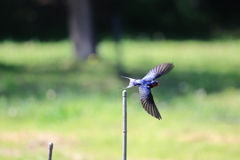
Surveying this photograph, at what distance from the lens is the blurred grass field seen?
677 centimetres

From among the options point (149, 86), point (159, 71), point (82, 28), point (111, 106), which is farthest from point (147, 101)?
point (82, 28)

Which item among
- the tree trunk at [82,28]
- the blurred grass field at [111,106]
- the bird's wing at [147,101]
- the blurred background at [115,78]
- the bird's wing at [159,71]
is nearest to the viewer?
the bird's wing at [147,101]

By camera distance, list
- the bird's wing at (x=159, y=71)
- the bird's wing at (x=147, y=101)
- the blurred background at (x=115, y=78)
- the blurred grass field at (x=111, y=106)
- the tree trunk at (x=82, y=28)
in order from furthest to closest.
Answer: the tree trunk at (x=82, y=28), the blurred background at (x=115, y=78), the blurred grass field at (x=111, y=106), the bird's wing at (x=159, y=71), the bird's wing at (x=147, y=101)

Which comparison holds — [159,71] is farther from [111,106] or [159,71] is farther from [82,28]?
[82,28]

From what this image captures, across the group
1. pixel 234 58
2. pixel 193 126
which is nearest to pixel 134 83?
pixel 193 126

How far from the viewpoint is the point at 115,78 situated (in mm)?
11305

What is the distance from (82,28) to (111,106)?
4.24 m

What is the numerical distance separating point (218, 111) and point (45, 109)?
10.4 feet

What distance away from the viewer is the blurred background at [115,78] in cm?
705

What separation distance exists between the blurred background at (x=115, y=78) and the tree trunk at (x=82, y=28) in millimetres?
26

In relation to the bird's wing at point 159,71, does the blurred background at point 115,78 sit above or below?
above

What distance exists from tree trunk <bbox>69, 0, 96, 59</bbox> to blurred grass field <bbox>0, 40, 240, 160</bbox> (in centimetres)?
34

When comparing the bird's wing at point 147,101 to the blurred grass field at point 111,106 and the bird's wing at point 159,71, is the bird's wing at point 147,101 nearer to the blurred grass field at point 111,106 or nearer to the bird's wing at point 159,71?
the bird's wing at point 159,71

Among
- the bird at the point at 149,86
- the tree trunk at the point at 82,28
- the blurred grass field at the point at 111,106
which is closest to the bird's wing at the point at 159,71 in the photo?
the bird at the point at 149,86
